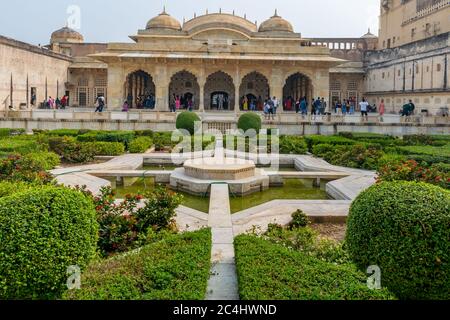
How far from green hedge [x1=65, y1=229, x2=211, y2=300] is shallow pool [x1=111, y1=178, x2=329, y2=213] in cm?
356

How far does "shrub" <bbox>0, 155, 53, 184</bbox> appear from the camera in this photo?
23.5 feet

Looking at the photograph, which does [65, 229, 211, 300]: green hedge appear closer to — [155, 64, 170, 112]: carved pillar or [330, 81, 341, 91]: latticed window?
[155, 64, 170, 112]: carved pillar

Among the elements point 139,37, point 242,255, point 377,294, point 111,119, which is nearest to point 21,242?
point 242,255

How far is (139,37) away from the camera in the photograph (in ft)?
92.8

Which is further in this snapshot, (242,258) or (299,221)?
(299,221)

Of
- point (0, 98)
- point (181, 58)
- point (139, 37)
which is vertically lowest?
point (0, 98)

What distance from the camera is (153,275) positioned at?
3645 mm

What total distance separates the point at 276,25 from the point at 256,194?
79.3 ft

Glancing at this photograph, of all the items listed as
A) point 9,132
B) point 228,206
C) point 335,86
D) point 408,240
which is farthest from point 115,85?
point 408,240

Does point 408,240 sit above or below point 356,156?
below

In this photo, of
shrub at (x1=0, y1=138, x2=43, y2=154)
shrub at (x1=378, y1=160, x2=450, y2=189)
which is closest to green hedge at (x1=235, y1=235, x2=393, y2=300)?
shrub at (x1=378, y1=160, x2=450, y2=189)

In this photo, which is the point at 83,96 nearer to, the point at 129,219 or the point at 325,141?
the point at 325,141

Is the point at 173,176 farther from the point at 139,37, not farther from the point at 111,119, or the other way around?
the point at 139,37
